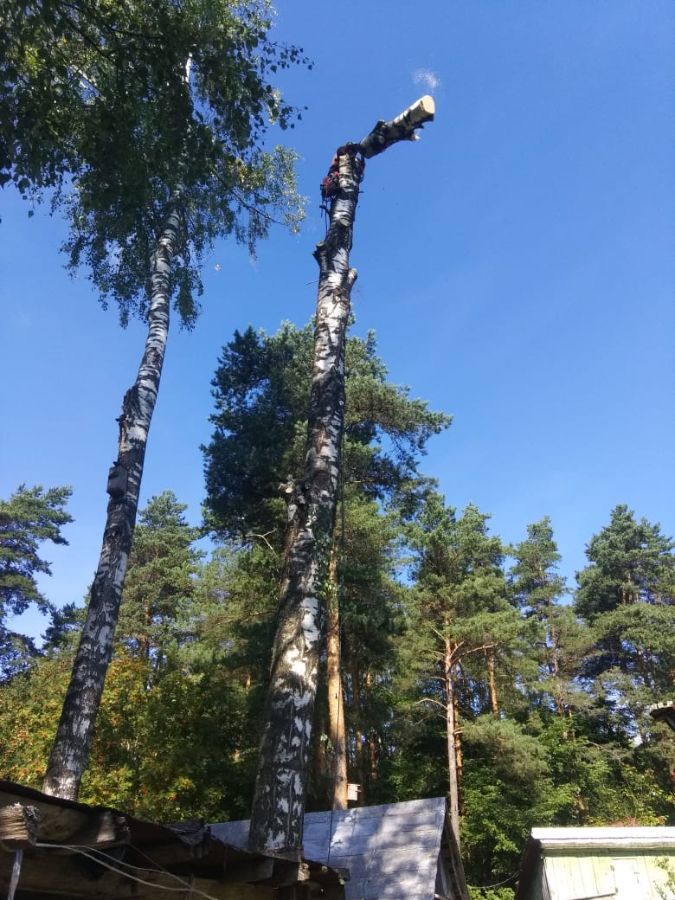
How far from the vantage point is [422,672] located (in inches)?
894

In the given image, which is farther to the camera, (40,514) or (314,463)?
(40,514)

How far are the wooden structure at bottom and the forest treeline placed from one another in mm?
2672

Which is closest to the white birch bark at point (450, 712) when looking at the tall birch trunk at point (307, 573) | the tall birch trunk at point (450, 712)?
the tall birch trunk at point (450, 712)

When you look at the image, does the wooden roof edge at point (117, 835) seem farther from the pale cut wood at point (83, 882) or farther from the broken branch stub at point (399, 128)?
the broken branch stub at point (399, 128)

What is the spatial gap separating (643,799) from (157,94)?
29201mm

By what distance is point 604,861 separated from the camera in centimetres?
1164

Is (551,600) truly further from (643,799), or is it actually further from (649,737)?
(643,799)

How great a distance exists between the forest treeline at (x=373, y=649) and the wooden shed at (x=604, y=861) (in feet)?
16.6

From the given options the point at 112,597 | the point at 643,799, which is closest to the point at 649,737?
the point at 643,799

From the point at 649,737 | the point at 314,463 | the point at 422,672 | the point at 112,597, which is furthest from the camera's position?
the point at 649,737

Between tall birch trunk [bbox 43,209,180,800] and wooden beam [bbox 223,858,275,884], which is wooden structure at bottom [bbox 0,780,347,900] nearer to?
wooden beam [bbox 223,858,275,884]

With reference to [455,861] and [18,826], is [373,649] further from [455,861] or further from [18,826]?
[18,826]

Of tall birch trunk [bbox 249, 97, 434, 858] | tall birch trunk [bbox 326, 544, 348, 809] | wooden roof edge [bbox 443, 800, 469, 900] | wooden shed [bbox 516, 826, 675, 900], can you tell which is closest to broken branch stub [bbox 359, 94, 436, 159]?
tall birch trunk [bbox 249, 97, 434, 858]

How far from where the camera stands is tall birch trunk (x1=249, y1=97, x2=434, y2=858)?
3.91 metres
